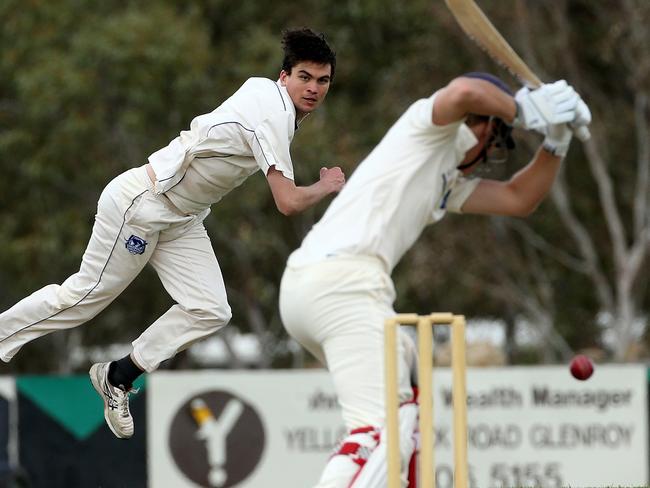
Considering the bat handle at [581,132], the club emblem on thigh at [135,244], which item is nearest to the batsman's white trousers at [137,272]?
the club emblem on thigh at [135,244]

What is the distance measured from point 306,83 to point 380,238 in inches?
28.9

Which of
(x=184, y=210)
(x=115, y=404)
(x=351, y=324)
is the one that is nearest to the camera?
(x=351, y=324)

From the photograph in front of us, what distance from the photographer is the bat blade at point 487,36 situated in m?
6.04

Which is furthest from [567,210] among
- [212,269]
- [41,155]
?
[212,269]

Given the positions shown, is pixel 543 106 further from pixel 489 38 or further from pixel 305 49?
pixel 305 49

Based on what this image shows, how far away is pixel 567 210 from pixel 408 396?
14486mm

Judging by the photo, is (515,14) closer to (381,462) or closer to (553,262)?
(553,262)

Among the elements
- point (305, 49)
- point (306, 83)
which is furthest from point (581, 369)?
point (305, 49)

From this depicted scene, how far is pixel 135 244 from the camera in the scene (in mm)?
6430

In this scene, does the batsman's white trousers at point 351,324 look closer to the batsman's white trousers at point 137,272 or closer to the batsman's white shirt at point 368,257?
the batsman's white shirt at point 368,257

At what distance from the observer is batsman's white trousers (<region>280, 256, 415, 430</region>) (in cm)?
570

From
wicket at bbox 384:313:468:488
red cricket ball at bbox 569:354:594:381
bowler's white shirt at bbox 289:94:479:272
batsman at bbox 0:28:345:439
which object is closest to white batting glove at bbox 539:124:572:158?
bowler's white shirt at bbox 289:94:479:272

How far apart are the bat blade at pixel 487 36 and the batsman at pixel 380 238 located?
18 centimetres

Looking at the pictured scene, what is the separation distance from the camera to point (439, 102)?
5.73 m
